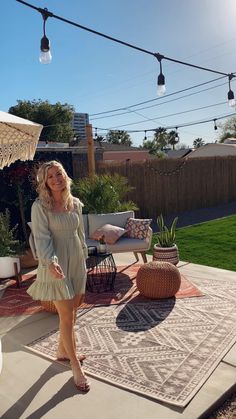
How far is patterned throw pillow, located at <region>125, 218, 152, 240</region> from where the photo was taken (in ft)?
20.3

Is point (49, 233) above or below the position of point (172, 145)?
below

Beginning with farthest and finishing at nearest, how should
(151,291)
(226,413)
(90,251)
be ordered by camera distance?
(90,251)
(151,291)
(226,413)

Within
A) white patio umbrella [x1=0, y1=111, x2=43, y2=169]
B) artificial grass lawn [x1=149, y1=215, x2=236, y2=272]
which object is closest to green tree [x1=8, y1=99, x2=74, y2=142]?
artificial grass lawn [x1=149, y1=215, x2=236, y2=272]

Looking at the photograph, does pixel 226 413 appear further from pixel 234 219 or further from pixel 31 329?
pixel 234 219

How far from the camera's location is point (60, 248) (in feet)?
9.43

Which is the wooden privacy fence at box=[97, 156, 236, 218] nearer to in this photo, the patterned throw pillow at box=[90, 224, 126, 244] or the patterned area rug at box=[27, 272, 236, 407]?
the patterned throw pillow at box=[90, 224, 126, 244]

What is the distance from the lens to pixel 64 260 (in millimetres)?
2885

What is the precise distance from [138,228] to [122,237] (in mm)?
290

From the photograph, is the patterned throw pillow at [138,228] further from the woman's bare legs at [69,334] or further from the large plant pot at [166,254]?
the woman's bare legs at [69,334]

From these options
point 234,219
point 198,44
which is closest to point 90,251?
point 234,219

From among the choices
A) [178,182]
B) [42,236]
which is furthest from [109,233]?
[178,182]

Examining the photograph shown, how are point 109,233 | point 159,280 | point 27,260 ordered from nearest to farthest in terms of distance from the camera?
point 159,280 → point 109,233 → point 27,260

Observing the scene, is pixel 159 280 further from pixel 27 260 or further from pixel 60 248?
pixel 27 260

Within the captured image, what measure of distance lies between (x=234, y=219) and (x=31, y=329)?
7.78 m
